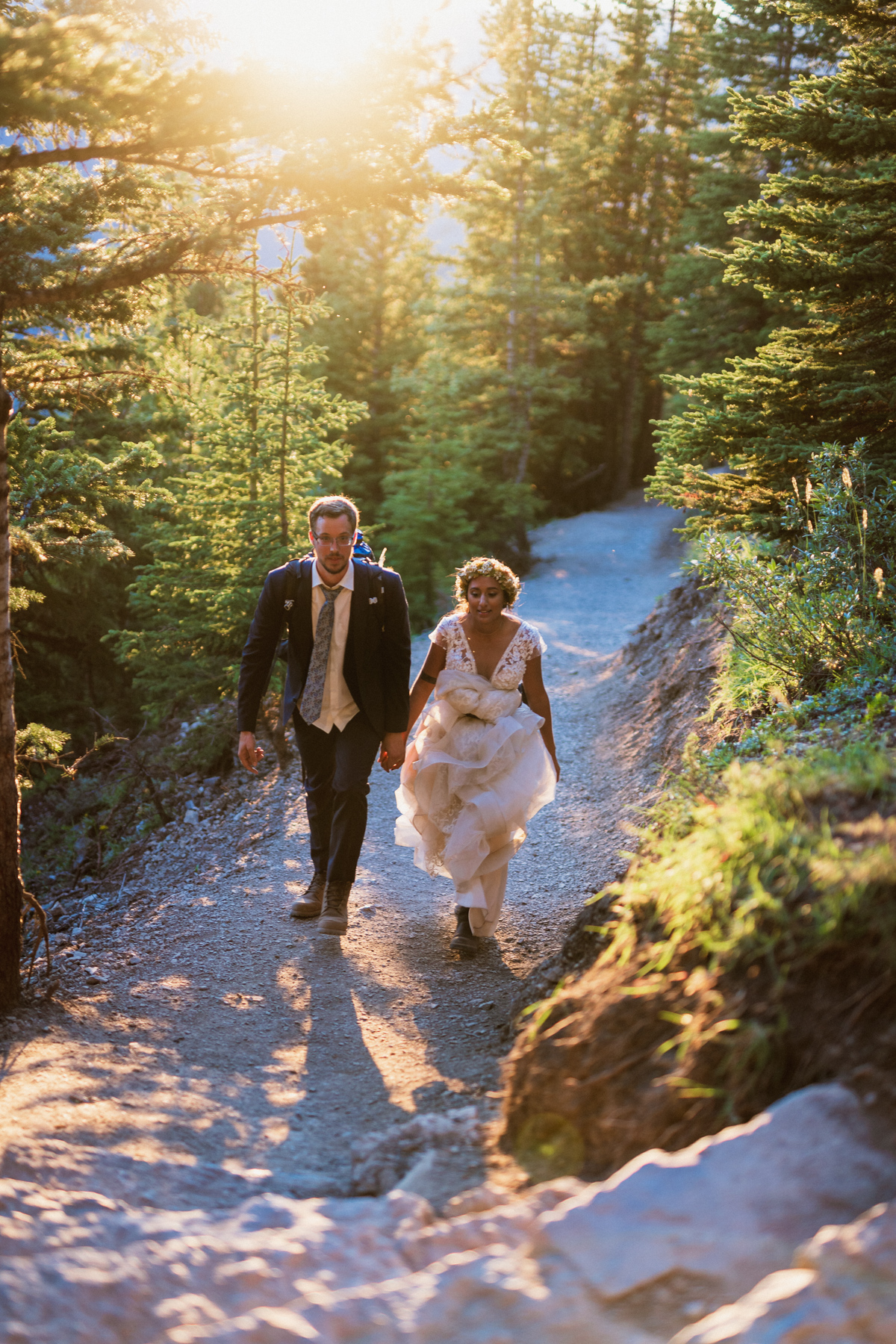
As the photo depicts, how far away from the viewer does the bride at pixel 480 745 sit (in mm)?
5113

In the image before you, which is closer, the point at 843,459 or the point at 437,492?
the point at 843,459

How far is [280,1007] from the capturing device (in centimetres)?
471

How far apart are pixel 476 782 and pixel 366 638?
3.36 feet

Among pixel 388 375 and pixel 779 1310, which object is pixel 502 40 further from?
pixel 779 1310

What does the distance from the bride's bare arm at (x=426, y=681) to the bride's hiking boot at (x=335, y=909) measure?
1.01 m

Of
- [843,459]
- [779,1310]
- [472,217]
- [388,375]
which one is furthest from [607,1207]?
[472,217]

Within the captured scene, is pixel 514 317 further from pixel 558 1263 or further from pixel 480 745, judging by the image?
pixel 558 1263

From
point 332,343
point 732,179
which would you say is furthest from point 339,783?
point 732,179

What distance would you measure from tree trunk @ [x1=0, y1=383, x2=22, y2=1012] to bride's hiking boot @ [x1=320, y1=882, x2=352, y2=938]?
1.64 metres

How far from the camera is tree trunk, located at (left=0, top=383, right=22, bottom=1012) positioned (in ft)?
14.8

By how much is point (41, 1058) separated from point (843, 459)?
21.6 ft

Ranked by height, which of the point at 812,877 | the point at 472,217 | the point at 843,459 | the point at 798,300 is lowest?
the point at 812,877

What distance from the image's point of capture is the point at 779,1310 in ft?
5.62

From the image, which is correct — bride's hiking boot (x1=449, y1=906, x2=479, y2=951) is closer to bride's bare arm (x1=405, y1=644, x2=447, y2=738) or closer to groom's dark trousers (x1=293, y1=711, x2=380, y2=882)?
groom's dark trousers (x1=293, y1=711, x2=380, y2=882)
